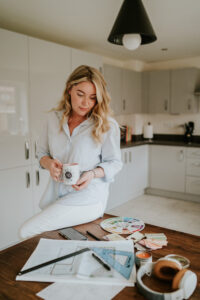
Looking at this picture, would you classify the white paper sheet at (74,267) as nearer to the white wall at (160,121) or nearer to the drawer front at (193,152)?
the drawer front at (193,152)

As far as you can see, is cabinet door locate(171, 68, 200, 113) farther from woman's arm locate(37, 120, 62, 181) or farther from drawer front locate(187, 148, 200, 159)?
woman's arm locate(37, 120, 62, 181)

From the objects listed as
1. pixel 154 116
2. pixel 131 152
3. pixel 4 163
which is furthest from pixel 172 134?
pixel 4 163

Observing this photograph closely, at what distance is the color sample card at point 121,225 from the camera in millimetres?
1346

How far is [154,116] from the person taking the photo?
5.43 metres

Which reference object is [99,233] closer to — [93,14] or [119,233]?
[119,233]

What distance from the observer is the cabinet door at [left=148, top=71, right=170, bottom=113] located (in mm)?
4883

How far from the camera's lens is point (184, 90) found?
4.70 m

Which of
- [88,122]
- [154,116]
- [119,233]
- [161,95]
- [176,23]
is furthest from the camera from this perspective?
[154,116]

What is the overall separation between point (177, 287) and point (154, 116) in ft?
15.7

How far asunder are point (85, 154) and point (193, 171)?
11.2ft

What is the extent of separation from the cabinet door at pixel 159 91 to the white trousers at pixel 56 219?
3.85 metres

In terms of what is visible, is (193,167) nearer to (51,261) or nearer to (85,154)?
(85,154)

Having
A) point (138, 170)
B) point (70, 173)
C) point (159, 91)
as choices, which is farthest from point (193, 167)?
point (70, 173)

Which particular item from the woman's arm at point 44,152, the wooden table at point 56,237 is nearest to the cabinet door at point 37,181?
the woman's arm at point 44,152
